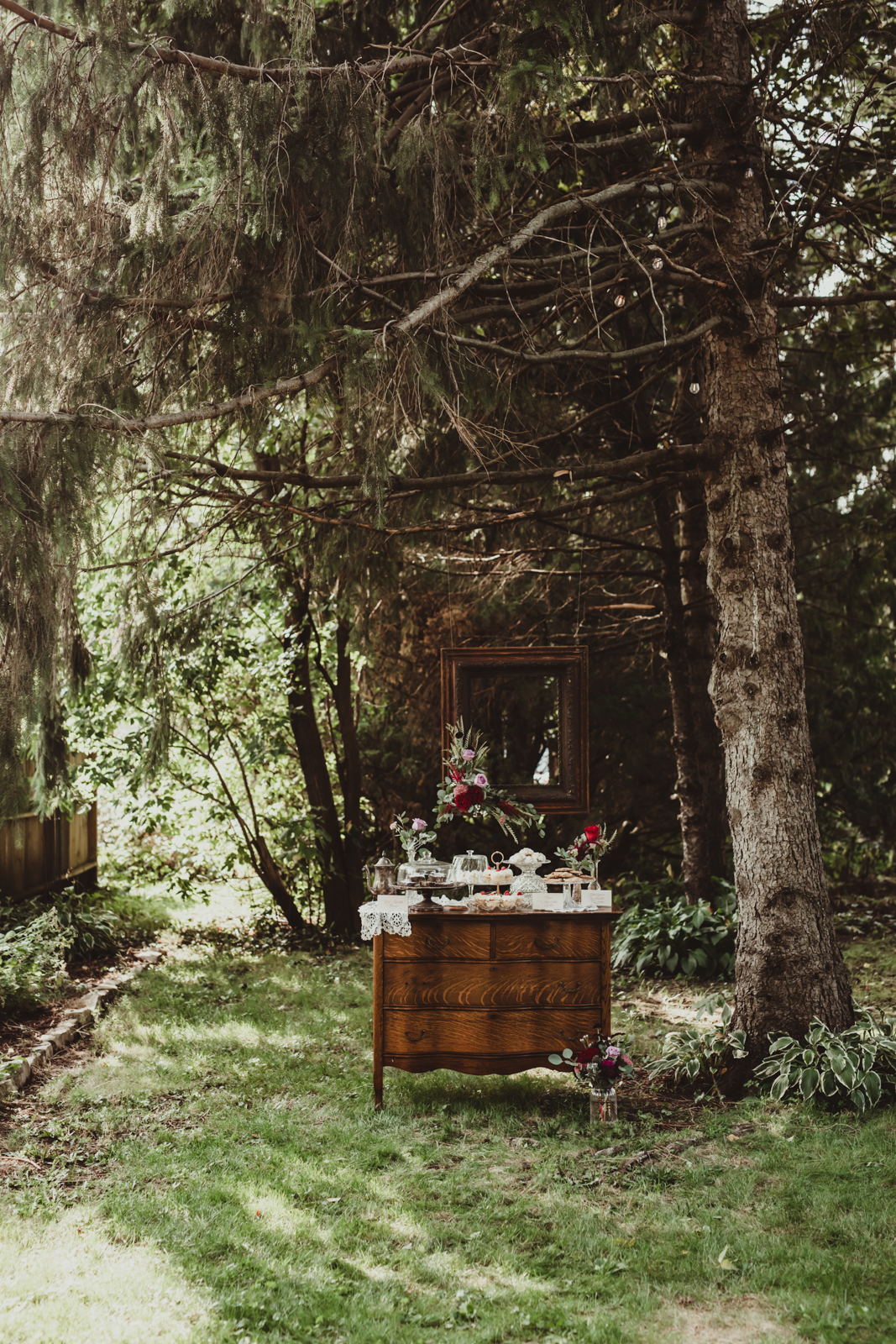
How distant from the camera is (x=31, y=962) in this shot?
6527 millimetres

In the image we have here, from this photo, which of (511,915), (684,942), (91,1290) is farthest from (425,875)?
(684,942)

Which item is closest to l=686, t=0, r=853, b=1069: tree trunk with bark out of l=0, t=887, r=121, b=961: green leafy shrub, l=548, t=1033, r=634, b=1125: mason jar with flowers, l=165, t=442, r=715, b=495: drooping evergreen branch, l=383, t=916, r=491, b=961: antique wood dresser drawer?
l=165, t=442, r=715, b=495: drooping evergreen branch

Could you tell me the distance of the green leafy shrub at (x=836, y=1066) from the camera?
4469mm

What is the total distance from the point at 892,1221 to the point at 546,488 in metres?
4.69

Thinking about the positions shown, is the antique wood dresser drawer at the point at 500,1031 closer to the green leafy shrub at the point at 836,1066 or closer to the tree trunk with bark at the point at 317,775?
the green leafy shrub at the point at 836,1066

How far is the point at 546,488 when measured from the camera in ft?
22.7

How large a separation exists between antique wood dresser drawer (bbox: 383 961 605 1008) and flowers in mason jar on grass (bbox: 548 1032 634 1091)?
0.61ft

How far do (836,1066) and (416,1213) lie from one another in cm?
203

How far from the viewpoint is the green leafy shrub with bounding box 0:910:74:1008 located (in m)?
5.97

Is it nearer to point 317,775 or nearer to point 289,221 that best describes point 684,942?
point 317,775

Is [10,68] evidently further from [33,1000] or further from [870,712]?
[870,712]

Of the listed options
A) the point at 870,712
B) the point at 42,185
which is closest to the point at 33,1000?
the point at 42,185

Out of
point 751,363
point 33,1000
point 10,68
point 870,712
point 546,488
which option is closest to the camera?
point 10,68

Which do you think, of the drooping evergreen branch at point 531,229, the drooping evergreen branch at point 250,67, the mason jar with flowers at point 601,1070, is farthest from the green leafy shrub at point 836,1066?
the drooping evergreen branch at point 250,67
